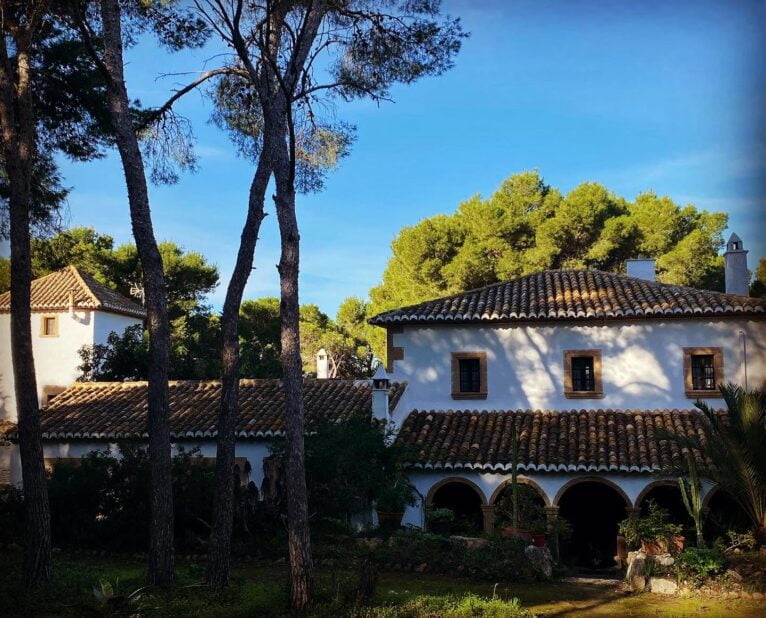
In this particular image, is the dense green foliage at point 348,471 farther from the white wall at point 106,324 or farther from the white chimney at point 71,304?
the white chimney at point 71,304

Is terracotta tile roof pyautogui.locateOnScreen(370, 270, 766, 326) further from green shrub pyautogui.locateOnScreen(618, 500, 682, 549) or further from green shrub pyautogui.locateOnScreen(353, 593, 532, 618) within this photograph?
green shrub pyautogui.locateOnScreen(353, 593, 532, 618)

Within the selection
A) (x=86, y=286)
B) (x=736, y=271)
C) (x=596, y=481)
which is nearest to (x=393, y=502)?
(x=596, y=481)

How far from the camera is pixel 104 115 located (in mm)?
13266

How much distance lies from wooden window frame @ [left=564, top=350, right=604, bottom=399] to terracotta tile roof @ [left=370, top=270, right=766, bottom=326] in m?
0.86

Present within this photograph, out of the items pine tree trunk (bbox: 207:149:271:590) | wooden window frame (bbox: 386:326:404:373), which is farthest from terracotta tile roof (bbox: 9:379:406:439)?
pine tree trunk (bbox: 207:149:271:590)

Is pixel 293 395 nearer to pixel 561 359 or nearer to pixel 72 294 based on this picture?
pixel 561 359

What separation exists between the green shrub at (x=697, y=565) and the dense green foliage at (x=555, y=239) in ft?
66.3

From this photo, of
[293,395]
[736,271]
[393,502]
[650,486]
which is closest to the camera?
[293,395]

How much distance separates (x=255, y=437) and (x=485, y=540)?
19.2 ft

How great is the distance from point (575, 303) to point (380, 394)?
16.8 ft

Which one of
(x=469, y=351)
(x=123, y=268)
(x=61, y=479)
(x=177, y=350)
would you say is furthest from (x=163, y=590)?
(x=123, y=268)

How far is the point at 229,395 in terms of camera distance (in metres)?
11.2

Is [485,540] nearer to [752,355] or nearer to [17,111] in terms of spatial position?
[752,355]

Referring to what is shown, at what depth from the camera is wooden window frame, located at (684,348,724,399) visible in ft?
58.9
